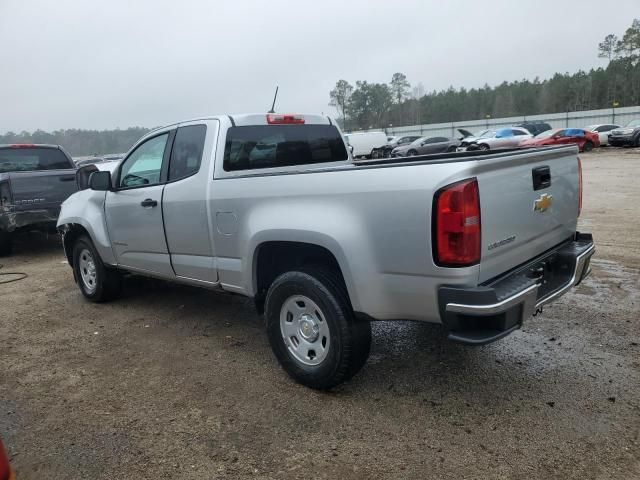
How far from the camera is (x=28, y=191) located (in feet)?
27.4

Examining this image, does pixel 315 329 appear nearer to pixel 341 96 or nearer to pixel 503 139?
pixel 503 139

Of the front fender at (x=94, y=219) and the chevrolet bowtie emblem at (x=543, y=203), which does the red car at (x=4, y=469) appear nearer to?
the chevrolet bowtie emblem at (x=543, y=203)

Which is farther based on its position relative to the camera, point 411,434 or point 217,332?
point 217,332

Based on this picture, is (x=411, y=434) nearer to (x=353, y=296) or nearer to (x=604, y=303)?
(x=353, y=296)

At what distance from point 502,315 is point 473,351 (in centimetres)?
149

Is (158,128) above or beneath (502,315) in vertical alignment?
above

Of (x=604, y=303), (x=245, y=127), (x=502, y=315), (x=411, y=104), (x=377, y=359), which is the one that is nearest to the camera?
(x=502, y=315)

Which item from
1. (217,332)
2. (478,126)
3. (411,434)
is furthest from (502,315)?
(478,126)

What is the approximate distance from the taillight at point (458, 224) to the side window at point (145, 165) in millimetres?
2922

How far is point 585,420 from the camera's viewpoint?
10.0ft

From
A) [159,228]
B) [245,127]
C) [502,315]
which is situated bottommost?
[502,315]

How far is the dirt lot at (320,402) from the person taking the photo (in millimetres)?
2818

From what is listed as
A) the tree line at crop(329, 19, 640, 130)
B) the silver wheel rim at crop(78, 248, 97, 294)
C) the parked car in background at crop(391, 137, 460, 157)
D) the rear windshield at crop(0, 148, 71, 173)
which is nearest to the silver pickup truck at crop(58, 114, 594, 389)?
the silver wheel rim at crop(78, 248, 97, 294)

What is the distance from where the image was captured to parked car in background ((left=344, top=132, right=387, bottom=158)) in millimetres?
33656
